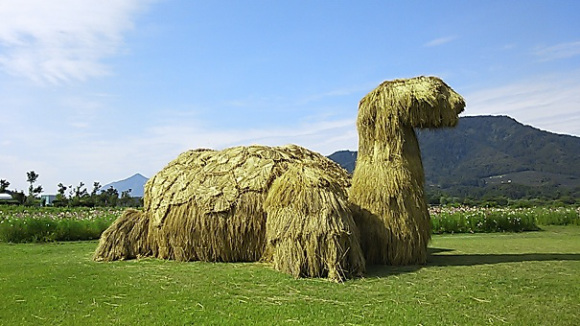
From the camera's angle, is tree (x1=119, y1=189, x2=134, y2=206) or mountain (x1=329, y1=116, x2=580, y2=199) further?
mountain (x1=329, y1=116, x2=580, y2=199)

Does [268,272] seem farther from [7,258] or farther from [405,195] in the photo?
[7,258]

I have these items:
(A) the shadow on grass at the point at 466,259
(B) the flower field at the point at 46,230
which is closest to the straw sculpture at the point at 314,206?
(A) the shadow on grass at the point at 466,259

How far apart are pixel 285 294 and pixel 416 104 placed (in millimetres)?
3581

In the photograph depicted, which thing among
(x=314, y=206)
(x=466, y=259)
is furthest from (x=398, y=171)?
(x=466, y=259)

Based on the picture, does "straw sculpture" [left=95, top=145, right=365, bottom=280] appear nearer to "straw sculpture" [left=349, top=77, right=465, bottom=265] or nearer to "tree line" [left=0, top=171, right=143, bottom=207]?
"straw sculpture" [left=349, top=77, right=465, bottom=265]

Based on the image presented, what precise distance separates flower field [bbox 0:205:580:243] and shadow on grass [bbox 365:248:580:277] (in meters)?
7.75

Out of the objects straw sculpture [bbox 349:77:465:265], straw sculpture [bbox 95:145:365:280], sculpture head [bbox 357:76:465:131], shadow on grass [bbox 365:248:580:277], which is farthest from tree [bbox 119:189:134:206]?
sculpture head [bbox 357:76:465:131]

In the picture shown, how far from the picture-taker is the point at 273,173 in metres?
9.11

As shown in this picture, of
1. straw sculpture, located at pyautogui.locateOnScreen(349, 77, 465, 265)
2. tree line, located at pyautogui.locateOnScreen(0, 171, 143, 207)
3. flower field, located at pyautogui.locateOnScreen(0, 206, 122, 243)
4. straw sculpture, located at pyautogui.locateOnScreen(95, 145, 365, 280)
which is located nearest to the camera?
straw sculpture, located at pyautogui.locateOnScreen(95, 145, 365, 280)

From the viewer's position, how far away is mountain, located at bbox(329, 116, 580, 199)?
72.8m

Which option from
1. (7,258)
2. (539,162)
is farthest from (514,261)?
(539,162)

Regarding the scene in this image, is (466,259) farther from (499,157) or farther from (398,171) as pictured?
(499,157)

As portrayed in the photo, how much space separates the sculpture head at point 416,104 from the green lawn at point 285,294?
2.13 meters

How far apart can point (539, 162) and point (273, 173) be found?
84.6 meters
